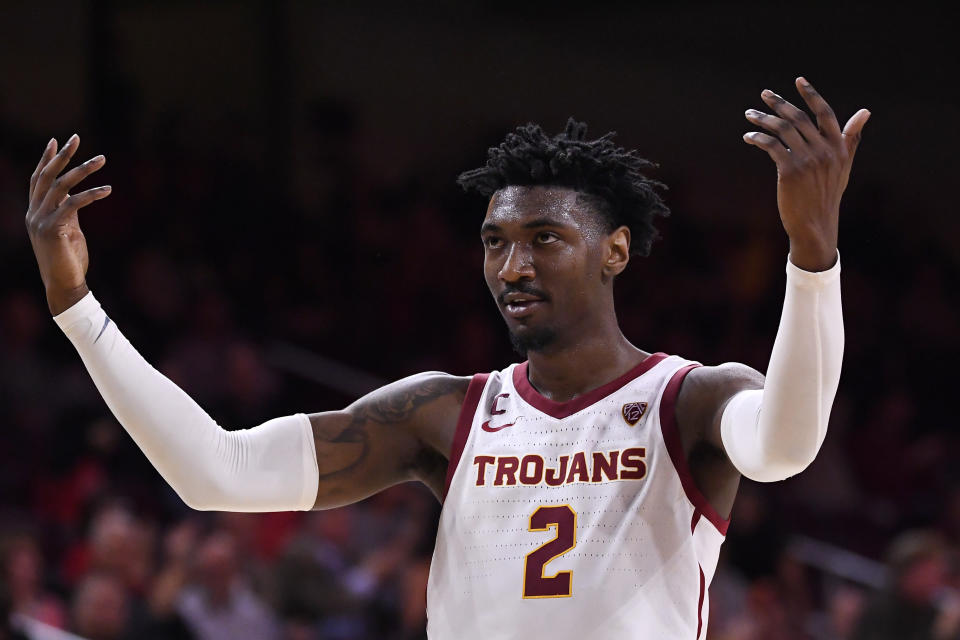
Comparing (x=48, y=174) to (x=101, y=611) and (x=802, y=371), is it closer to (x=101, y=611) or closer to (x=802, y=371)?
(x=802, y=371)

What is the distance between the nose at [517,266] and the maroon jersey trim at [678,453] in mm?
392

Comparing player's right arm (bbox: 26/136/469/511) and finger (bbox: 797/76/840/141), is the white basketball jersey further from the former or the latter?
finger (bbox: 797/76/840/141)

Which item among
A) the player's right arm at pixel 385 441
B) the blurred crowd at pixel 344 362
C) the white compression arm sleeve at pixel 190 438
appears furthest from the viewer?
the blurred crowd at pixel 344 362

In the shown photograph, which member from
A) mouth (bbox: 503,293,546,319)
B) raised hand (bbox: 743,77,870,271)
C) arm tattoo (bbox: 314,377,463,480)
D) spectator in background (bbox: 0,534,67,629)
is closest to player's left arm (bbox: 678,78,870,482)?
raised hand (bbox: 743,77,870,271)

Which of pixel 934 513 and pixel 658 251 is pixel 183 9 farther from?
pixel 934 513

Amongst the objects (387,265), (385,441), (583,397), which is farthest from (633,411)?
(387,265)

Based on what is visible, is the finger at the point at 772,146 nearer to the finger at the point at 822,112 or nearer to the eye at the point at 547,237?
the finger at the point at 822,112

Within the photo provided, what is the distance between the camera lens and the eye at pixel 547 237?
10.1ft

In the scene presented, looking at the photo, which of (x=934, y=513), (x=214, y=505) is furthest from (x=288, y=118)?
(x=214, y=505)

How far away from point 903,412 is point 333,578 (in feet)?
13.4

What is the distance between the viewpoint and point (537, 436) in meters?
3.09

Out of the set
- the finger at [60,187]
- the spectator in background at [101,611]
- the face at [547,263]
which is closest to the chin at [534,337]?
the face at [547,263]

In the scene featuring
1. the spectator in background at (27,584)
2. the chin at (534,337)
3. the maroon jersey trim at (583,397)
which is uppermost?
the chin at (534,337)

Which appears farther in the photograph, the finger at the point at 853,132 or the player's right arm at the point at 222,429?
the player's right arm at the point at 222,429
